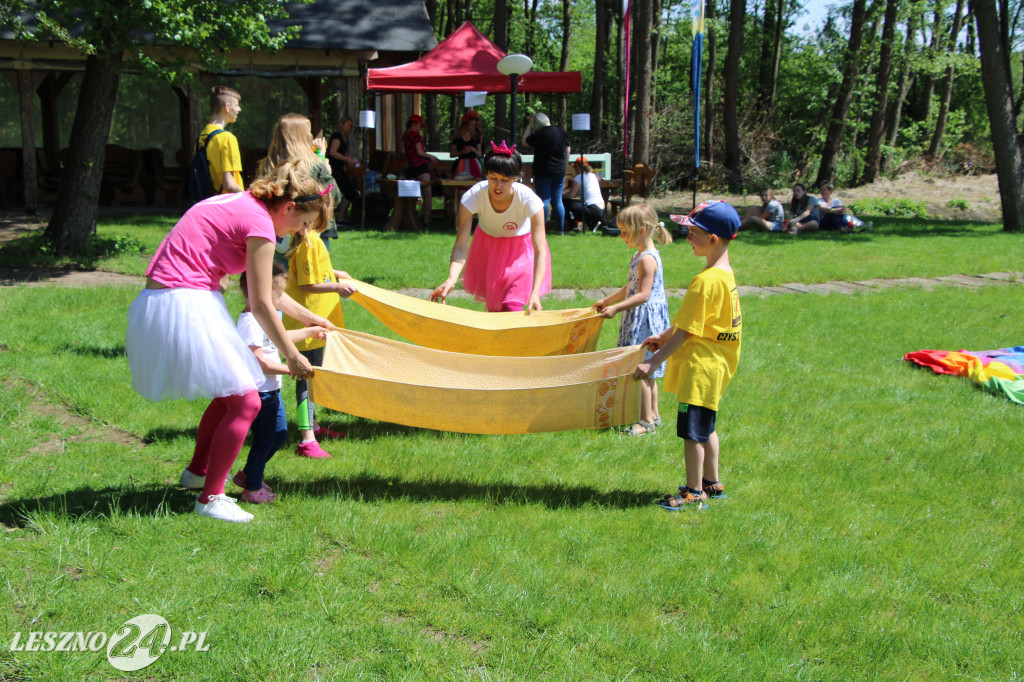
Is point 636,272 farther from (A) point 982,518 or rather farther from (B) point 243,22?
(B) point 243,22

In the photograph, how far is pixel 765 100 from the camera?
30109 millimetres

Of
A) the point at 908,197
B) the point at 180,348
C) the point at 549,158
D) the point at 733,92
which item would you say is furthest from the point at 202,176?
the point at 908,197

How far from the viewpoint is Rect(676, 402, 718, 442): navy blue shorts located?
400 centimetres

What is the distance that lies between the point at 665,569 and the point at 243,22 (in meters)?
9.09

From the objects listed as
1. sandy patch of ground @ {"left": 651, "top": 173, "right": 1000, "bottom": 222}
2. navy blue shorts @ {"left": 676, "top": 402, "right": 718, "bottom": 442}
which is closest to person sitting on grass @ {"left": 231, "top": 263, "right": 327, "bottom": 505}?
navy blue shorts @ {"left": 676, "top": 402, "right": 718, "bottom": 442}

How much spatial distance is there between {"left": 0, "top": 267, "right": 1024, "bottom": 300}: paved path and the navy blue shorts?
521cm

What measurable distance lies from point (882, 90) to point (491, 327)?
856 inches

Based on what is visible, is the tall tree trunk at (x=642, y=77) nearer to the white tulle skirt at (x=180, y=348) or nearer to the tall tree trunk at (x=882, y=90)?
the tall tree trunk at (x=882, y=90)

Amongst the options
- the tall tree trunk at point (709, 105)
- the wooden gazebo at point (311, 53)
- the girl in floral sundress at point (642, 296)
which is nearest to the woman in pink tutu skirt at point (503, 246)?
the girl in floral sundress at point (642, 296)

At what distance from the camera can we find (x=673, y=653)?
2.91 m

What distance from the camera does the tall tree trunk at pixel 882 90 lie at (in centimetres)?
2145

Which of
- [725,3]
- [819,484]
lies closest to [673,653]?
[819,484]

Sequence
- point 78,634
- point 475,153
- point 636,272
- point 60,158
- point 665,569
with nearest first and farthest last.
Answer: point 78,634
point 665,569
point 636,272
point 475,153
point 60,158

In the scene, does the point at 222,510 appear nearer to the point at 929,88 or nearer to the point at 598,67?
the point at 598,67
